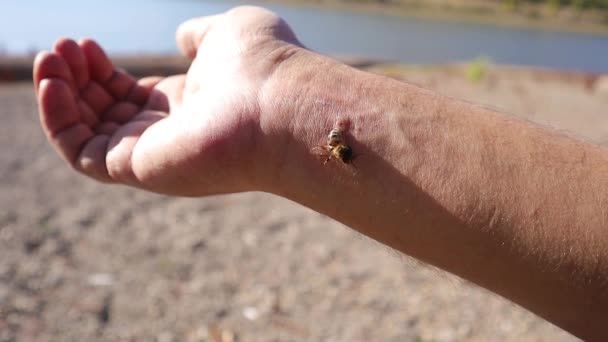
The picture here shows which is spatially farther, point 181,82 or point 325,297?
point 325,297

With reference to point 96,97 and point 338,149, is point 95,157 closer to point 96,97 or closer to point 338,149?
point 96,97

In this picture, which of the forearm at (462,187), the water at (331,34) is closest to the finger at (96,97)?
the forearm at (462,187)

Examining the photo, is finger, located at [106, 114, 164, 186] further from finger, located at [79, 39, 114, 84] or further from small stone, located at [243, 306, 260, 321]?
small stone, located at [243, 306, 260, 321]

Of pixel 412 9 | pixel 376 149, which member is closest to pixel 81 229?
pixel 376 149

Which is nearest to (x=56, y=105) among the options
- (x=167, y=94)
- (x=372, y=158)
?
(x=167, y=94)

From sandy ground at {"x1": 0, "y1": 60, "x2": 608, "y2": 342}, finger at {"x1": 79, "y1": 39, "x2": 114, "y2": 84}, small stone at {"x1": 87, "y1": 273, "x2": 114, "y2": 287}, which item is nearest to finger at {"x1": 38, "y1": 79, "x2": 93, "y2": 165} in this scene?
finger at {"x1": 79, "y1": 39, "x2": 114, "y2": 84}

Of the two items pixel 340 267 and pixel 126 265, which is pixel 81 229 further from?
pixel 340 267
